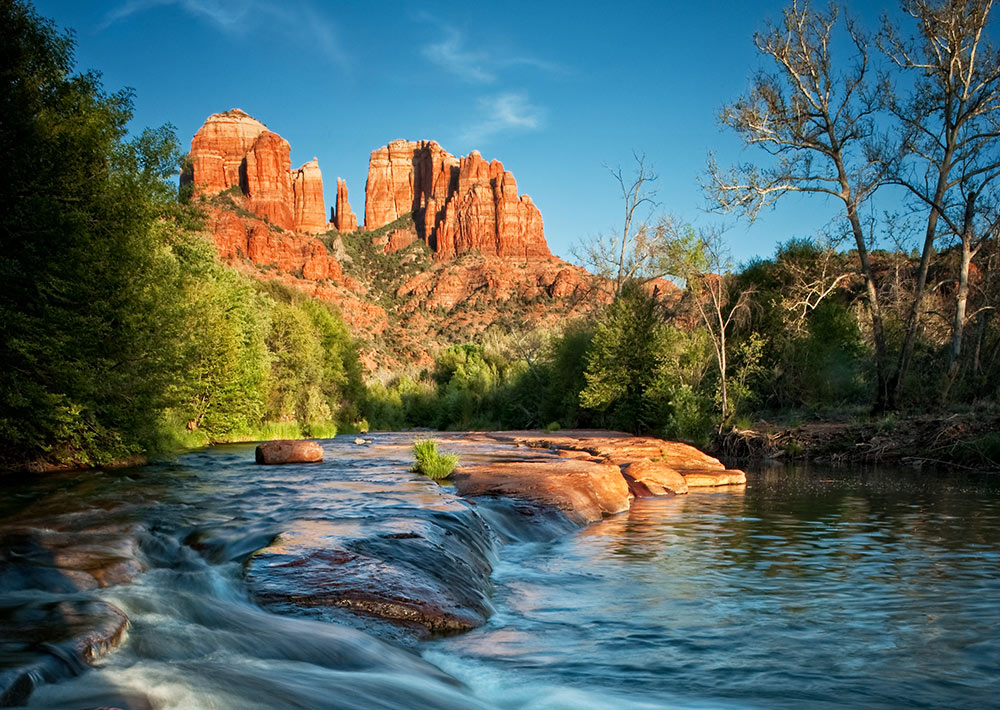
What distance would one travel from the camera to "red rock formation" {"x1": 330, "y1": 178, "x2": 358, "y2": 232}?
15559 cm

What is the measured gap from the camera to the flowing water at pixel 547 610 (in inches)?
168

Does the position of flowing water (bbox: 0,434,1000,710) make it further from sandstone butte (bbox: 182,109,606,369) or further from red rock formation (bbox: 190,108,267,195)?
red rock formation (bbox: 190,108,267,195)

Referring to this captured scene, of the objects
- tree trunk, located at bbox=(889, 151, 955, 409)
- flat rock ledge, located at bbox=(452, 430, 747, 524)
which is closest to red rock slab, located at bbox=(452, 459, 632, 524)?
flat rock ledge, located at bbox=(452, 430, 747, 524)

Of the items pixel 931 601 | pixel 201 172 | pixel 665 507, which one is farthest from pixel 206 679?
pixel 201 172

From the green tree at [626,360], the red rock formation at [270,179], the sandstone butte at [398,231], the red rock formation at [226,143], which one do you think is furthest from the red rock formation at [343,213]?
the green tree at [626,360]

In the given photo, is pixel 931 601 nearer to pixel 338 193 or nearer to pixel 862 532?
pixel 862 532

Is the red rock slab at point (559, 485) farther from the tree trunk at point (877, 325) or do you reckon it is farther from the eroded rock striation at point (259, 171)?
the eroded rock striation at point (259, 171)

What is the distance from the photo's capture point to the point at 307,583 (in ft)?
18.7

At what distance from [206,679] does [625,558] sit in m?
5.66

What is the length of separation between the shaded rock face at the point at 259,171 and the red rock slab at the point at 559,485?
13160 cm

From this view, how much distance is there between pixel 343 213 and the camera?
15675 cm

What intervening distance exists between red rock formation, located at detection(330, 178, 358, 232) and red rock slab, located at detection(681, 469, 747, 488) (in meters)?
146

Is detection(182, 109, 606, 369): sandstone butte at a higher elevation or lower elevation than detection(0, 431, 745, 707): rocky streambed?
higher

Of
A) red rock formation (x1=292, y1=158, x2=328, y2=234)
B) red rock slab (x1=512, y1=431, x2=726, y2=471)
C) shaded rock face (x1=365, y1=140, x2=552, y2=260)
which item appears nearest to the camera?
red rock slab (x1=512, y1=431, x2=726, y2=471)
